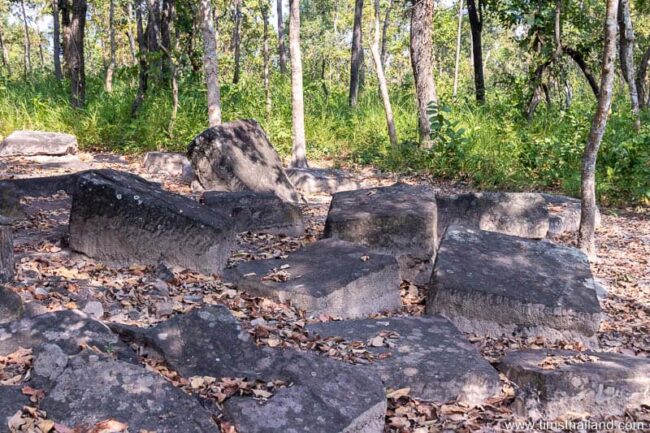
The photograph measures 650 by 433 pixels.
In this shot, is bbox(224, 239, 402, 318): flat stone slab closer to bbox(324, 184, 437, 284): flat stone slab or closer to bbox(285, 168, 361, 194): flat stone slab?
bbox(324, 184, 437, 284): flat stone slab

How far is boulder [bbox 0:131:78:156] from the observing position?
905cm

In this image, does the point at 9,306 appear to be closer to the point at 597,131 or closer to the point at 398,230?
the point at 398,230

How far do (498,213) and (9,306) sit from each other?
475cm

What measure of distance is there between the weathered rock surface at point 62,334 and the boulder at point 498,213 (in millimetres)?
4033

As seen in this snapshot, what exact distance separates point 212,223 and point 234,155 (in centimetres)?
248

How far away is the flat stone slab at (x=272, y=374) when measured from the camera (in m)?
2.64

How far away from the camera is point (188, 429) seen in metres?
2.48

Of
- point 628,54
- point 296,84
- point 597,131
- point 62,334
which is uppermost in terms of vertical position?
point 628,54

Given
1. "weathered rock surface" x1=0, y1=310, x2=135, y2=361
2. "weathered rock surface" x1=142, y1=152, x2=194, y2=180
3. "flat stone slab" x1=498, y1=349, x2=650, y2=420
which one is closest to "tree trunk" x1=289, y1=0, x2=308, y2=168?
"weathered rock surface" x1=142, y1=152, x2=194, y2=180

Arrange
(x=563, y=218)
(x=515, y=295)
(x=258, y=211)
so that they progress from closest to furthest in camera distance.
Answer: (x=515, y=295) < (x=258, y=211) < (x=563, y=218)

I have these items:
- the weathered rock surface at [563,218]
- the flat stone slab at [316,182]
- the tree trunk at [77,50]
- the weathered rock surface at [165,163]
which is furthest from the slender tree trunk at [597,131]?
the tree trunk at [77,50]

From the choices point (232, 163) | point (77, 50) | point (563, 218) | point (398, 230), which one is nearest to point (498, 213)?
point (563, 218)

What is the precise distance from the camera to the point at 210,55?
8.68 m

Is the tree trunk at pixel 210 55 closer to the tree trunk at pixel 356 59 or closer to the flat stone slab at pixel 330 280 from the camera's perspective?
the flat stone slab at pixel 330 280
